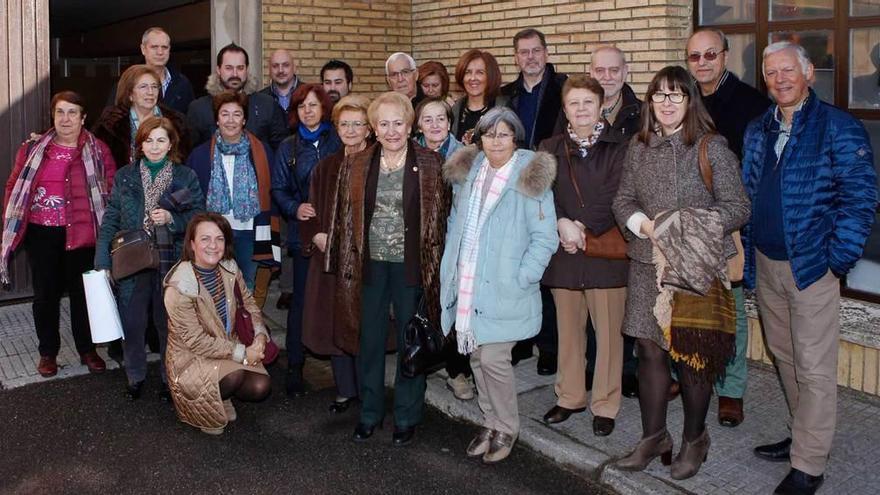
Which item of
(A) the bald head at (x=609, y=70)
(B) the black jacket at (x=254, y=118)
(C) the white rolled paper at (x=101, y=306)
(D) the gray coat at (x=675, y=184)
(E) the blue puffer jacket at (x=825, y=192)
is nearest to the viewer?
(E) the blue puffer jacket at (x=825, y=192)

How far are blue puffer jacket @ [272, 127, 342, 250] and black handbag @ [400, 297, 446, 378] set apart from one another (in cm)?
125

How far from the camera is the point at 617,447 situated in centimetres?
472

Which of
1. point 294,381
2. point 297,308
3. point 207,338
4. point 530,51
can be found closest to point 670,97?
point 530,51

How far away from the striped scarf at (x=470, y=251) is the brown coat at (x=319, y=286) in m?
0.95

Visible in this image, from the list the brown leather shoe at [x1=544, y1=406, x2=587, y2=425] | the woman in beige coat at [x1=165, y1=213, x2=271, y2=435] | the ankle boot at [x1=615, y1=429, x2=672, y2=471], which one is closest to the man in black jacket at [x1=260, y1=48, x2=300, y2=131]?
the woman in beige coat at [x1=165, y1=213, x2=271, y2=435]

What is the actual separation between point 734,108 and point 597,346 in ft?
5.46

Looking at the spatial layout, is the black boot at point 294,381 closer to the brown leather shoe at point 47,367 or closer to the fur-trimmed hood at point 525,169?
the brown leather shoe at point 47,367

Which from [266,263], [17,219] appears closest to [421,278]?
[266,263]

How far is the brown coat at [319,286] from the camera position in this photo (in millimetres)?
5188

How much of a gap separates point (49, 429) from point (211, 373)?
3.76 feet

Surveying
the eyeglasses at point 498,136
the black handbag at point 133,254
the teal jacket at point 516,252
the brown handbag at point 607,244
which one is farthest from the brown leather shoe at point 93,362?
the brown handbag at point 607,244

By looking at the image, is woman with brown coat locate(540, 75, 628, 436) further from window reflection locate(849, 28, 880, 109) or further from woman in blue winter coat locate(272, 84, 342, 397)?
window reflection locate(849, 28, 880, 109)

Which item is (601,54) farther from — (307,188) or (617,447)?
(617,447)

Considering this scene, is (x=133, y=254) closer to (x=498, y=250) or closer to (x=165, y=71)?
(x=165, y=71)
